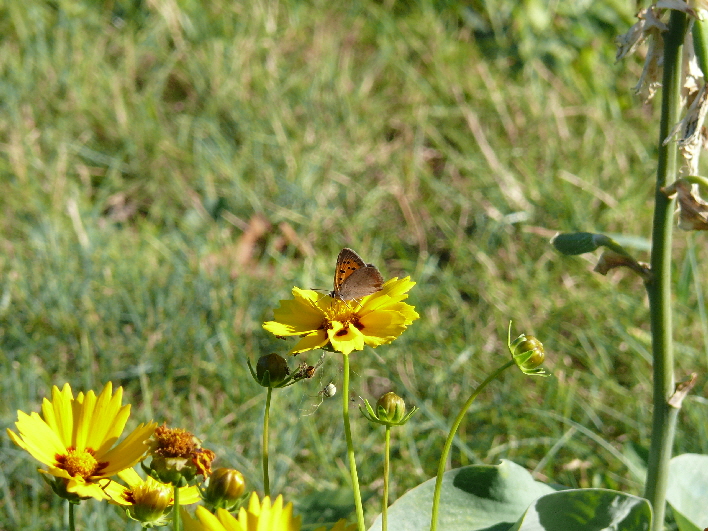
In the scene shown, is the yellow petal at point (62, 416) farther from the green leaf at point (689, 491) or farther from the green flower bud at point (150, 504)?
the green leaf at point (689, 491)

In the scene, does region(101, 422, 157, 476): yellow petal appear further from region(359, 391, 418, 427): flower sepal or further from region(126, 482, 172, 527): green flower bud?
region(359, 391, 418, 427): flower sepal

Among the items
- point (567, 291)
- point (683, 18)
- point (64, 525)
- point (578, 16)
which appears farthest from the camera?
point (578, 16)

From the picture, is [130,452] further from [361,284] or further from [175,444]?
[361,284]

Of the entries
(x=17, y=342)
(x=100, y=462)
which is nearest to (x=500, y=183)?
(x=17, y=342)

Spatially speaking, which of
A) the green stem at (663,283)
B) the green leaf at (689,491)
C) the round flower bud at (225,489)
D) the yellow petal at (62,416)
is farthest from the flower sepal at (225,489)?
the green leaf at (689,491)

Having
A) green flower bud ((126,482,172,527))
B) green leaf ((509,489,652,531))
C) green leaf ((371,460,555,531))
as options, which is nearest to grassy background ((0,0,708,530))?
green leaf ((371,460,555,531))

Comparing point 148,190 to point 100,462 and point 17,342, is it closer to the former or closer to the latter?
point 17,342

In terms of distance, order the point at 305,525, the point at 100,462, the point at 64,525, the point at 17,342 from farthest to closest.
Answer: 1. the point at 17,342
2. the point at 64,525
3. the point at 305,525
4. the point at 100,462
